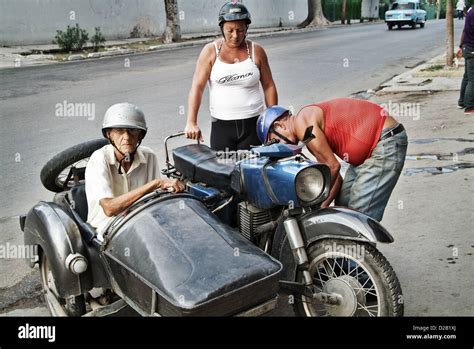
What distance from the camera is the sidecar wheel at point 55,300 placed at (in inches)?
132

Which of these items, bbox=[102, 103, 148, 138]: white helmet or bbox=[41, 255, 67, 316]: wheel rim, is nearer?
bbox=[102, 103, 148, 138]: white helmet

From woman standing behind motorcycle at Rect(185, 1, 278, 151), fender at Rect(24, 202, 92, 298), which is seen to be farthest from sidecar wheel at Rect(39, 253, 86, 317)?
woman standing behind motorcycle at Rect(185, 1, 278, 151)

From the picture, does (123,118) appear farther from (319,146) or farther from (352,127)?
(352,127)

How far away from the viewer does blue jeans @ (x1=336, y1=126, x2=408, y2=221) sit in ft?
11.9

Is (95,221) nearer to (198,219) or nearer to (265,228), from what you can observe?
(198,219)

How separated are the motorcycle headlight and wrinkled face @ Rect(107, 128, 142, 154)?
980 mm

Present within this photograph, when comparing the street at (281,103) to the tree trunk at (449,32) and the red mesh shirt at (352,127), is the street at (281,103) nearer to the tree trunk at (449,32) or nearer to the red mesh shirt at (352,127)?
the red mesh shirt at (352,127)

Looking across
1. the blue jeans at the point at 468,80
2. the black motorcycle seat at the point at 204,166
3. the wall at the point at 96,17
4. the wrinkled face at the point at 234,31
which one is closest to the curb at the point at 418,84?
the blue jeans at the point at 468,80

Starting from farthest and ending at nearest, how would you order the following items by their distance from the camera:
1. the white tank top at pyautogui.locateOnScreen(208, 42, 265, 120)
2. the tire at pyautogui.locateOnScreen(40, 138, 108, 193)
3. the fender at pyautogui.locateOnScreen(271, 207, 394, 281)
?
1. the white tank top at pyautogui.locateOnScreen(208, 42, 265, 120)
2. the tire at pyautogui.locateOnScreen(40, 138, 108, 193)
3. the fender at pyautogui.locateOnScreen(271, 207, 394, 281)

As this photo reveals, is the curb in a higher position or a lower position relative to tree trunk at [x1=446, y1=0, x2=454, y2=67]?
lower

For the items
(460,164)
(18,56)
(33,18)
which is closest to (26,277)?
(460,164)

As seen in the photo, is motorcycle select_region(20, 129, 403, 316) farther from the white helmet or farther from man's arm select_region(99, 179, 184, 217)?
the white helmet

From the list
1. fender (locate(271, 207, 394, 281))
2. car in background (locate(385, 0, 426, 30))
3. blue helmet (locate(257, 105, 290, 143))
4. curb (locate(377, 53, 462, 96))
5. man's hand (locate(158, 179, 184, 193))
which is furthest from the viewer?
car in background (locate(385, 0, 426, 30))
